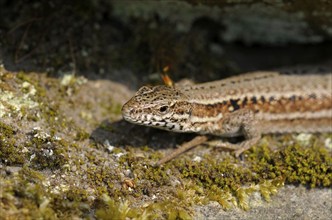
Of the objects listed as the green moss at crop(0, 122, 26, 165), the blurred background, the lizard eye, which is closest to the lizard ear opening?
the lizard eye

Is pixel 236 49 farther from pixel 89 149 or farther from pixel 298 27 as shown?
pixel 89 149

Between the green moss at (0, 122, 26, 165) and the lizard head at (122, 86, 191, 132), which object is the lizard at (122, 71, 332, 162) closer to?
the lizard head at (122, 86, 191, 132)

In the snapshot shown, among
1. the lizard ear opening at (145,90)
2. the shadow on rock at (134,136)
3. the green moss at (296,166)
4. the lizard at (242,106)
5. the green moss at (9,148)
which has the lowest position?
the shadow on rock at (134,136)

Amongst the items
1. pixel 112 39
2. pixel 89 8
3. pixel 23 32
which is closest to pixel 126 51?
pixel 112 39

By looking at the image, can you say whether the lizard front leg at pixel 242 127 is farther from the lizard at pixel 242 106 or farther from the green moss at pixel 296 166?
the green moss at pixel 296 166

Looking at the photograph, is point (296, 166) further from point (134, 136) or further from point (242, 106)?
point (134, 136)

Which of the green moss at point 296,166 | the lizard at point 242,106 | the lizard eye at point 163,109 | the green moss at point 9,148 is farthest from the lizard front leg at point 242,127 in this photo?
the green moss at point 9,148

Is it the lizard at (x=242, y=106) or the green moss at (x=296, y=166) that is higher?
the lizard at (x=242, y=106)
